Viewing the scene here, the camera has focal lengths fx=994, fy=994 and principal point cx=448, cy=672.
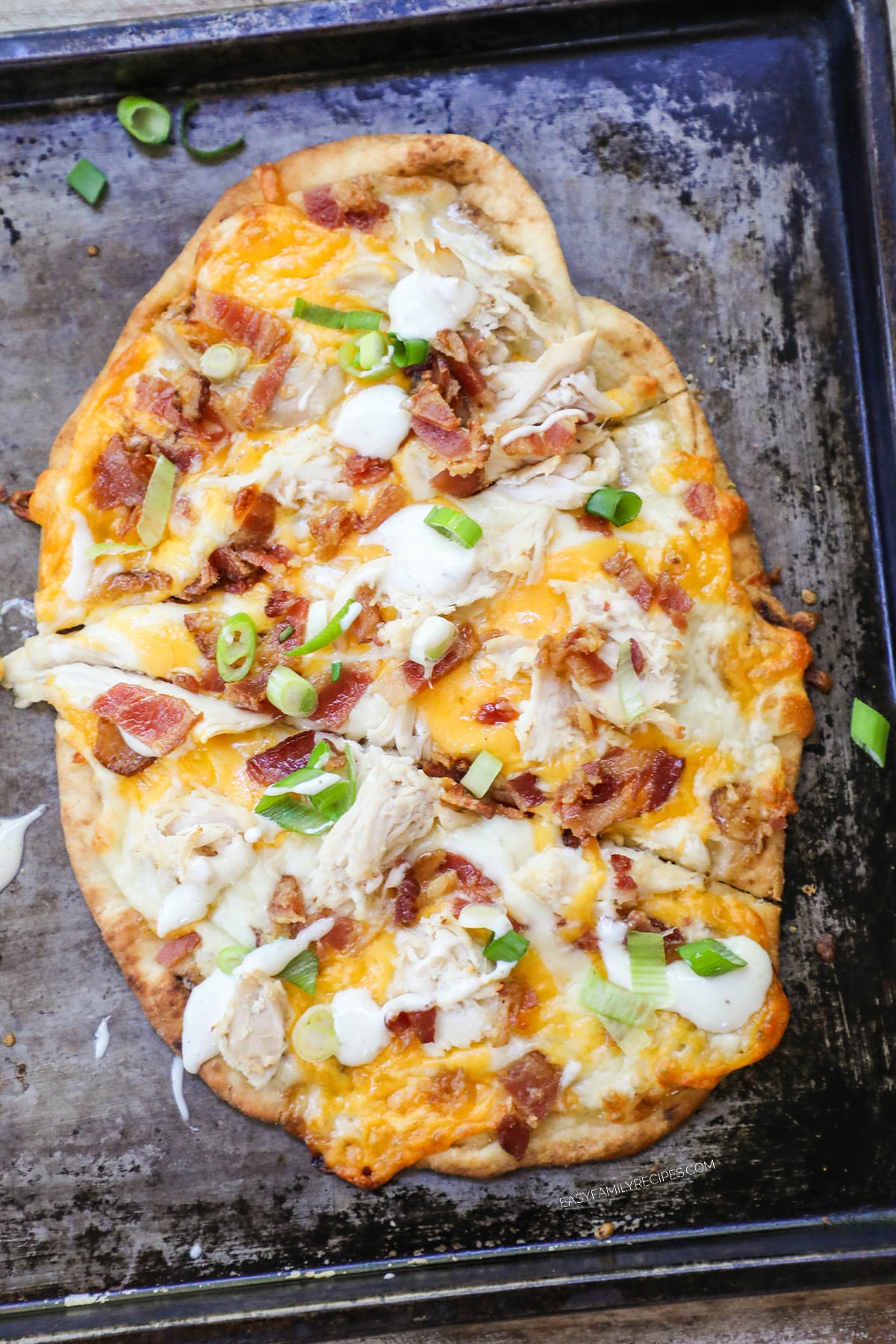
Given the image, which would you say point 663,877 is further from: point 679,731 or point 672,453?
point 672,453

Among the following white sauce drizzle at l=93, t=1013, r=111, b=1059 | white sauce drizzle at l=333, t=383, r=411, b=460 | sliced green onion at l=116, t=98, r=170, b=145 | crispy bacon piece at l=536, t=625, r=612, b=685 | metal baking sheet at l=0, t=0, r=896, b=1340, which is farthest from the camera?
sliced green onion at l=116, t=98, r=170, b=145

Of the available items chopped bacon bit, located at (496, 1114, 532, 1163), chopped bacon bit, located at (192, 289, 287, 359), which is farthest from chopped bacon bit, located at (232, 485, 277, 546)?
chopped bacon bit, located at (496, 1114, 532, 1163)

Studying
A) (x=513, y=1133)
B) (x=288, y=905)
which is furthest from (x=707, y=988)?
(x=288, y=905)

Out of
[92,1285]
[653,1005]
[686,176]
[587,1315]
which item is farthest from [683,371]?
[92,1285]

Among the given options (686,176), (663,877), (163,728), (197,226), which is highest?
(686,176)

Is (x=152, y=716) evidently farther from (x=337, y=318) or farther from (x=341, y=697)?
(x=337, y=318)

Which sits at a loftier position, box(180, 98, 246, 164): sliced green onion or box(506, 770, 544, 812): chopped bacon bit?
box(180, 98, 246, 164): sliced green onion

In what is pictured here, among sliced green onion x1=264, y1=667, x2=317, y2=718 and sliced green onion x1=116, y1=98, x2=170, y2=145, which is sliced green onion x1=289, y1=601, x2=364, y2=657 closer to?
sliced green onion x1=264, y1=667, x2=317, y2=718
